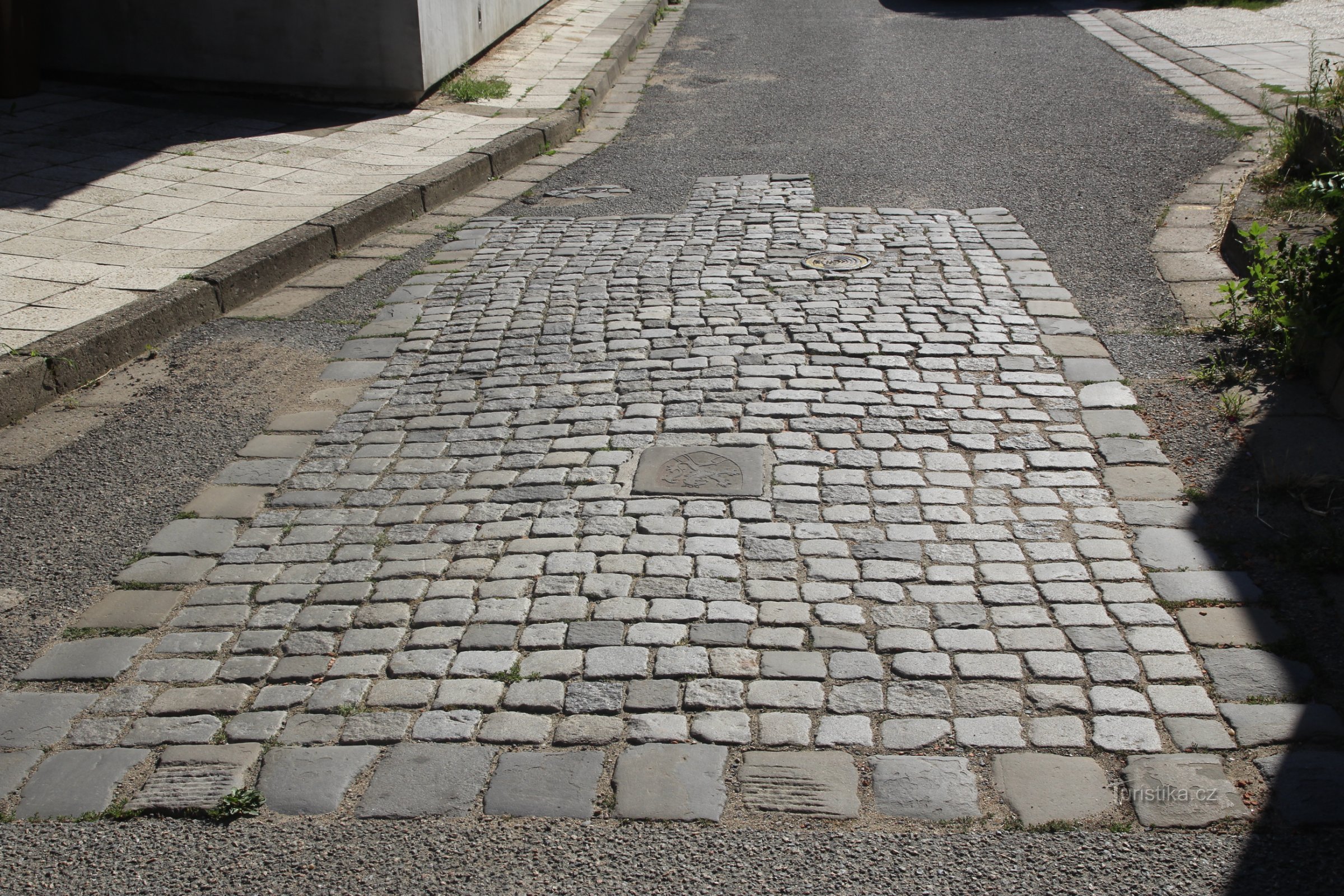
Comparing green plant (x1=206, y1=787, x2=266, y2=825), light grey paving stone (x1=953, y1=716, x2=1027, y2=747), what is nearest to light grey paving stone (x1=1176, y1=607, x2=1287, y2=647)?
light grey paving stone (x1=953, y1=716, x2=1027, y2=747)

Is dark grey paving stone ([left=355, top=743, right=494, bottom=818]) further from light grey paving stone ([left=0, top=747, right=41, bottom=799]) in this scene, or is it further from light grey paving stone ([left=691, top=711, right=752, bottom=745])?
light grey paving stone ([left=0, top=747, right=41, bottom=799])

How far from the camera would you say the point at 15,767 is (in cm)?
315

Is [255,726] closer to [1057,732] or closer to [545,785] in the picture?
[545,785]

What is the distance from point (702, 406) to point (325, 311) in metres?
2.65

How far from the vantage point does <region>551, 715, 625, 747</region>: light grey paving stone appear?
124 inches

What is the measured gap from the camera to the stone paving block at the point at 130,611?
12.3 ft

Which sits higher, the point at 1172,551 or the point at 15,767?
the point at 1172,551

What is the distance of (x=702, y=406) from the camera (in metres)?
5.06

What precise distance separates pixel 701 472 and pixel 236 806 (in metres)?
2.20

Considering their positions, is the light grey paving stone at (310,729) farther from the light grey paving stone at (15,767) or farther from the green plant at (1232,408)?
the green plant at (1232,408)

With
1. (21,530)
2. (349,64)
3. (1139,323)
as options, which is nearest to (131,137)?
(349,64)

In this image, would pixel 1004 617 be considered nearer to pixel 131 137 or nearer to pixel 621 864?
pixel 621 864

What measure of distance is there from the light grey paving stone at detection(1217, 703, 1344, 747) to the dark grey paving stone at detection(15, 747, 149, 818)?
10.3ft

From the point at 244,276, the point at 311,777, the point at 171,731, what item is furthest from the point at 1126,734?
the point at 244,276
